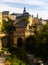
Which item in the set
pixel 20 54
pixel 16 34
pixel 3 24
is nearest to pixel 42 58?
pixel 20 54

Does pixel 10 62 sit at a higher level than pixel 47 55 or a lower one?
higher

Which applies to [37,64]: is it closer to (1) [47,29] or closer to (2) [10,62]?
(2) [10,62]

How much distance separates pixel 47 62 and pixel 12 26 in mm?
19513

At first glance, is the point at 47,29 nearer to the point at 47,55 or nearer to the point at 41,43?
the point at 41,43

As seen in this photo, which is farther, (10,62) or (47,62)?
(47,62)

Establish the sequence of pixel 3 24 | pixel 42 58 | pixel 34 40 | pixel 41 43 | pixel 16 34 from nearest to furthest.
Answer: pixel 42 58 → pixel 41 43 → pixel 34 40 → pixel 16 34 → pixel 3 24

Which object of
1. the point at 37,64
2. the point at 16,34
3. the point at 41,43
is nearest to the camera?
the point at 37,64

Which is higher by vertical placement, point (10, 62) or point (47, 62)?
point (10, 62)

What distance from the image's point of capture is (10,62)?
1032 inches

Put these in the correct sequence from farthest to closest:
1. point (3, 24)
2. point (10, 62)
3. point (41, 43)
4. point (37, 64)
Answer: point (3, 24)
point (41, 43)
point (37, 64)
point (10, 62)

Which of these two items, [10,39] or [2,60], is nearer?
[2,60]

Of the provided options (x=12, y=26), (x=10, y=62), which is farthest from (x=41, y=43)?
(x=12, y=26)

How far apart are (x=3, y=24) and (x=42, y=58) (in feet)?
51.4

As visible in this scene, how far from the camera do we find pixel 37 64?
3097 centimetres
